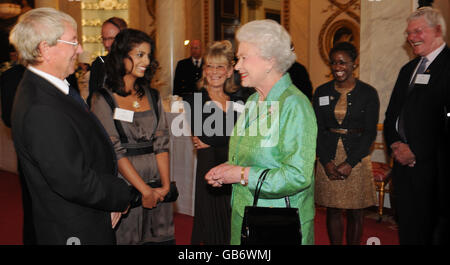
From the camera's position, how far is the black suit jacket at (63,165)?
1.52 metres

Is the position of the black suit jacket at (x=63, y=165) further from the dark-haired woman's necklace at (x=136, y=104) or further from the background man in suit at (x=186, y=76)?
the background man in suit at (x=186, y=76)

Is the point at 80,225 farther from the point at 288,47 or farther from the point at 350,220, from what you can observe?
the point at 350,220

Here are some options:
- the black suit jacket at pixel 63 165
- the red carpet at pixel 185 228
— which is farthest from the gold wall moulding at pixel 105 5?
the black suit jacket at pixel 63 165

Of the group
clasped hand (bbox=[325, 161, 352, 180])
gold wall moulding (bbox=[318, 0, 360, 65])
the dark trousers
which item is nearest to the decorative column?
gold wall moulding (bbox=[318, 0, 360, 65])

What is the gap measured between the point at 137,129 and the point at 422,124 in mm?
1958

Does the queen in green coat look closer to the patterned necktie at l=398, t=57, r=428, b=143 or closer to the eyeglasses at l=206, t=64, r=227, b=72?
the eyeglasses at l=206, t=64, r=227, b=72

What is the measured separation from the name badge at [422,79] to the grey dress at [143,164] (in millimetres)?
1827

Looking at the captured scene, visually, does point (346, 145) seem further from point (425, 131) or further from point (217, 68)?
point (217, 68)

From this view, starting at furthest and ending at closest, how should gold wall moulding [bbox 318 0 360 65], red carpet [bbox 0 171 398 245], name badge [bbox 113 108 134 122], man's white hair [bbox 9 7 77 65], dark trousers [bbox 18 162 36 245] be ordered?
gold wall moulding [bbox 318 0 360 65] → red carpet [bbox 0 171 398 245] → dark trousers [bbox 18 162 36 245] → name badge [bbox 113 108 134 122] → man's white hair [bbox 9 7 77 65]

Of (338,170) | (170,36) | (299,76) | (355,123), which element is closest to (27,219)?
(338,170)

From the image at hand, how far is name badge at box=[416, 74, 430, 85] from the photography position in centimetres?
292

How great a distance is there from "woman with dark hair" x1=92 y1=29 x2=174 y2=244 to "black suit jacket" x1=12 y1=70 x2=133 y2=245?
26.8 inches
